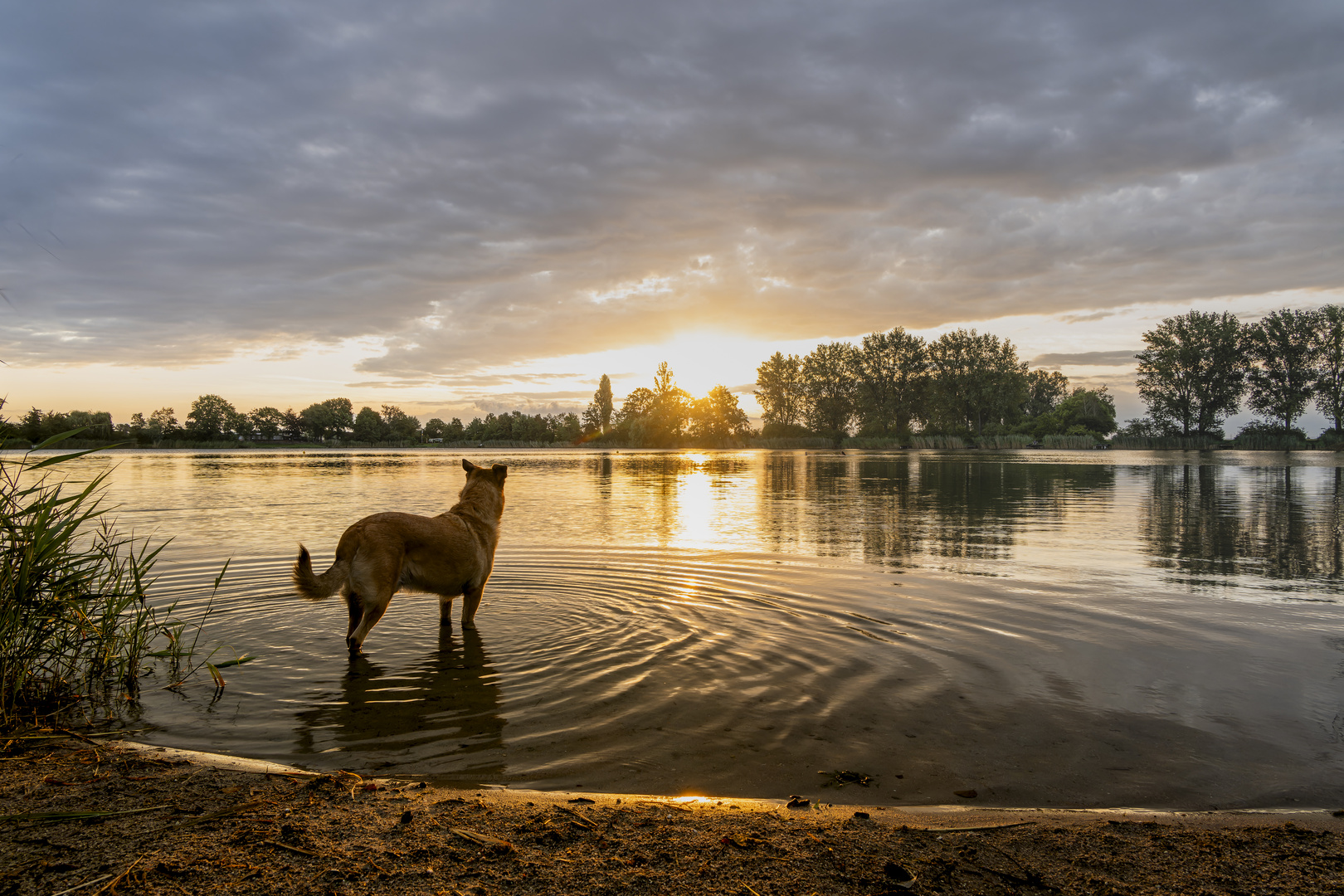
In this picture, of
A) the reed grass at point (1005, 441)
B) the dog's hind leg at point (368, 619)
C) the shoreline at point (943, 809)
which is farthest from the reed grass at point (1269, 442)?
the dog's hind leg at point (368, 619)

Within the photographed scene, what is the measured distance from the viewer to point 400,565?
303 inches

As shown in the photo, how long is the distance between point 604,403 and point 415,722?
18431 centimetres

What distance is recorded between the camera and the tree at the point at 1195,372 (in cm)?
10744

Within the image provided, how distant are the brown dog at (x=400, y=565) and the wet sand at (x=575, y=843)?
290cm

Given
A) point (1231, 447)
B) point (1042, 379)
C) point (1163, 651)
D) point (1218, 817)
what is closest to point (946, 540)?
point (1163, 651)

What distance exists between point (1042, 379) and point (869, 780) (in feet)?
740

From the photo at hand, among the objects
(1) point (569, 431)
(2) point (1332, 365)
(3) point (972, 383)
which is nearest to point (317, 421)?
(1) point (569, 431)

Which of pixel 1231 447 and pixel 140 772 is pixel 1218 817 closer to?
pixel 140 772

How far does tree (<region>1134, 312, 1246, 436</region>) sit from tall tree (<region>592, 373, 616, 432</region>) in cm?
Answer: 12406

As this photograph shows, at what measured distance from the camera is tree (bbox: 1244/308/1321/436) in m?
103

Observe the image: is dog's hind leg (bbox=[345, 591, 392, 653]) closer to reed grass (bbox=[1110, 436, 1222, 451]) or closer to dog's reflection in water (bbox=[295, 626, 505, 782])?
dog's reflection in water (bbox=[295, 626, 505, 782])

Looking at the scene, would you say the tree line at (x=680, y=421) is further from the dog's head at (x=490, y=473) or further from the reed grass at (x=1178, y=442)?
the dog's head at (x=490, y=473)

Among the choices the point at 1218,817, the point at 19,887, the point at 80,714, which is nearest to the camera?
the point at 19,887

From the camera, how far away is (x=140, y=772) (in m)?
4.43
